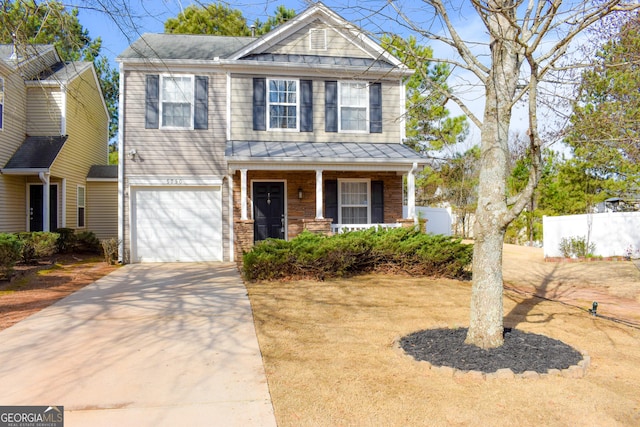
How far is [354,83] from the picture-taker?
533 inches

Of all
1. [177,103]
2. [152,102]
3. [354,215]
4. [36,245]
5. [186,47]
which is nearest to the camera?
[36,245]

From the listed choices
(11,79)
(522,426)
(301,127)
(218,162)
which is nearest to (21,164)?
(11,79)

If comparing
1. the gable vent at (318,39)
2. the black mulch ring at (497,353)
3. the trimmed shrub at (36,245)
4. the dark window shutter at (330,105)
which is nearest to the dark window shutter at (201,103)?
the gable vent at (318,39)

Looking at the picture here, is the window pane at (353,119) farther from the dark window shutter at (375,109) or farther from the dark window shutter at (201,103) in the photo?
the dark window shutter at (201,103)

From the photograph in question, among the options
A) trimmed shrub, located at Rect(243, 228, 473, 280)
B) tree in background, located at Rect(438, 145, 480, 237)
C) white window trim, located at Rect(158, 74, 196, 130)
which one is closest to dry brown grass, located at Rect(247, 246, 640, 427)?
trimmed shrub, located at Rect(243, 228, 473, 280)

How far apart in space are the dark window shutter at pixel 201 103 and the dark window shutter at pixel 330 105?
352cm

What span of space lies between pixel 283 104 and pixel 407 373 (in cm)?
1036

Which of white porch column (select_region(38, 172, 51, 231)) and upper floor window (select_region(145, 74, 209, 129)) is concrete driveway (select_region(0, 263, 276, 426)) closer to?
upper floor window (select_region(145, 74, 209, 129))

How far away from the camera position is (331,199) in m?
13.7

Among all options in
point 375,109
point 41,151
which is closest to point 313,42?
point 375,109

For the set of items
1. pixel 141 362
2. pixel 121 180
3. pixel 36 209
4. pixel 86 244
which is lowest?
pixel 141 362

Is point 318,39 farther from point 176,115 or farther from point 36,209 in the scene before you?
point 36,209

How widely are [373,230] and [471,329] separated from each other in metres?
6.03

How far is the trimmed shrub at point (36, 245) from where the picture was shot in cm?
1188
